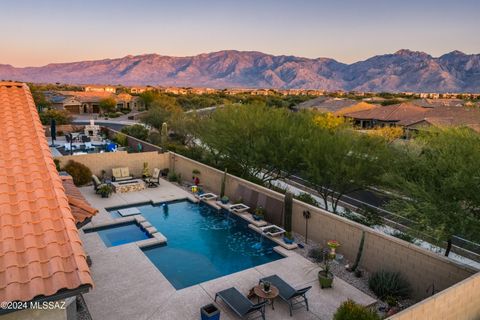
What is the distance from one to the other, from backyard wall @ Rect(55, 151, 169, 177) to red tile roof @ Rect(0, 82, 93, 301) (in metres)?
18.1

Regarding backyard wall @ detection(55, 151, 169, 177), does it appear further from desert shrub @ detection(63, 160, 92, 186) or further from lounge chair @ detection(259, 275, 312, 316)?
lounge chair @ detection(259, 275, 312, 316)

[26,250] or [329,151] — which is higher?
[26,250]

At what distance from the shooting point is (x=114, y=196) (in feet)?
69.7

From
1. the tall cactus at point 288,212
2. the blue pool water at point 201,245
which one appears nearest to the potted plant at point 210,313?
the blue pool water at point 201,245

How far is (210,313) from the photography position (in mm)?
9445

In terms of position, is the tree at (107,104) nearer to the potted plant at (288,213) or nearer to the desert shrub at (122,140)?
the desert shrub at (122,140)

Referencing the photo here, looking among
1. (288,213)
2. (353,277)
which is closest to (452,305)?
(353,277)

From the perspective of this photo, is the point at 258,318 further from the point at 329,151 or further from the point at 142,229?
the point at 329,151

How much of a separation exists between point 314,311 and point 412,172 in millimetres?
8658

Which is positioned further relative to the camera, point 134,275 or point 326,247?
point 326,247

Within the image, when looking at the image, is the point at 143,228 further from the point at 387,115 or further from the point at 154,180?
the point at 387,115

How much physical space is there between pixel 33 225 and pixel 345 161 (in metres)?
16.3

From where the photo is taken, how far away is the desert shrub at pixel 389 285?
11.5 m

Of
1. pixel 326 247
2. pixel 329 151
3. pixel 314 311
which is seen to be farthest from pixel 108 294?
pixel 329 151
